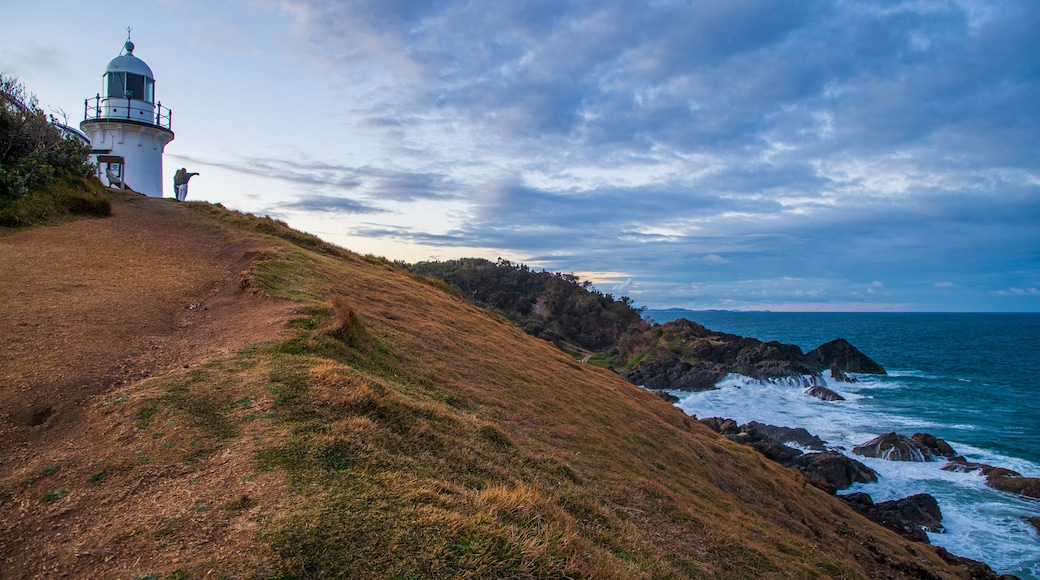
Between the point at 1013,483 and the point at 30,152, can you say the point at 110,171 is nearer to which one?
the point at 30,152

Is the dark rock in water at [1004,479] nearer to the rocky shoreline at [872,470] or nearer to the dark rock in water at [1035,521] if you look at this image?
the rocky shoreline at [872,470]

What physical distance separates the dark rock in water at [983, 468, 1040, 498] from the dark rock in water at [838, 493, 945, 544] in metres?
4.32

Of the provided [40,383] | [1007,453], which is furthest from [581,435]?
[1007,453]

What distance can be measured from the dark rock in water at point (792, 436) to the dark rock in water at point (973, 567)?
37.0 feet

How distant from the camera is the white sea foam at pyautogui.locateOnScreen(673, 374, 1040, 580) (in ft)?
55.9

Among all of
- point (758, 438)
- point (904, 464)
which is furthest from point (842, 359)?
point (758, 438)

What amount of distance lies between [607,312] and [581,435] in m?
49.1

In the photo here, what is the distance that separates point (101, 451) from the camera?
18.0 ft

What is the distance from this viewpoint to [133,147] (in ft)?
92.3

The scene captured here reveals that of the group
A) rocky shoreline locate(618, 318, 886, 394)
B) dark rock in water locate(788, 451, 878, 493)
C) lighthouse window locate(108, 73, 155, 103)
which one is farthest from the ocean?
lighthouse window locate(108, 73, 155, 103)

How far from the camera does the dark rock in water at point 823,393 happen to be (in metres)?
39.0

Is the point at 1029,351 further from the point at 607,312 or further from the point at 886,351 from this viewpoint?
the point at 607,312

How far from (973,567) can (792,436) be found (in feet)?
45.0

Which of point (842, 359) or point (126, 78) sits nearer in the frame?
point (126, 78)
